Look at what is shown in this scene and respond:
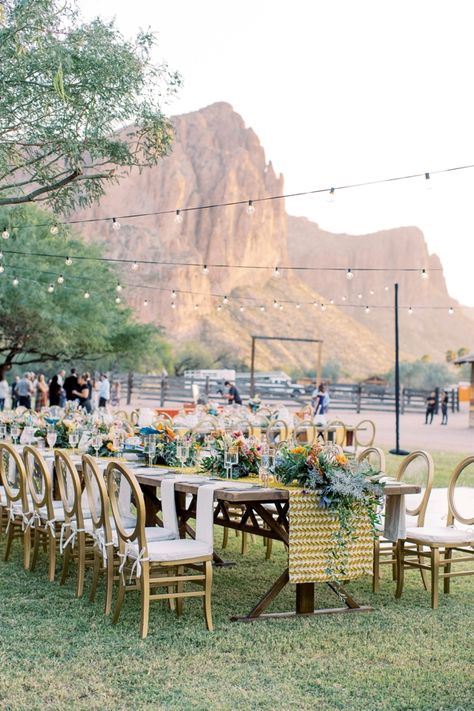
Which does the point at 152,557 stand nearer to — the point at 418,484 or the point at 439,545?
the point at 439,545

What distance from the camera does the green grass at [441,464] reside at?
44.3 ft

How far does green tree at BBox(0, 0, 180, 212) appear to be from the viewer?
932 centimetres

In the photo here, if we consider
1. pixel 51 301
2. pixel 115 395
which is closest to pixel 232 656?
pixel 51 301

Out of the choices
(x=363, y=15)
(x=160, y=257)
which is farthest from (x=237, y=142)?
(x=363, y=15)

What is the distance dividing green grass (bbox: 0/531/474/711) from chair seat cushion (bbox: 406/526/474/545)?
45 centimetres

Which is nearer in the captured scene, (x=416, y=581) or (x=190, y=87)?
(x=416, y=581)

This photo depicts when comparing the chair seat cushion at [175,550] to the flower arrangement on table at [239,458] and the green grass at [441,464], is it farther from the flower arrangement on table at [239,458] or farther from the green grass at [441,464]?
the green grass at [441,464]

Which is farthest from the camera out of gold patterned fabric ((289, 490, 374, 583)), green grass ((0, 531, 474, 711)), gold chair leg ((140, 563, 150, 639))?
gold patterned fabric ((289, 490, 374, 583))

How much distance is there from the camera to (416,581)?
6957 mm

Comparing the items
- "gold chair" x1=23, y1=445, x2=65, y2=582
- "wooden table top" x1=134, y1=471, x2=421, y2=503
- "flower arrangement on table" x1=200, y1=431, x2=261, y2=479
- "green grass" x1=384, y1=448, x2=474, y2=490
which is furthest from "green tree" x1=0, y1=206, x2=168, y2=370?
"wooden table top" x1=134, y1=471, x2=421, y2=503

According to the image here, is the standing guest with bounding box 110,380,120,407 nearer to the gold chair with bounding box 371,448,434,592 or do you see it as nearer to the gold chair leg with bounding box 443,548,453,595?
the gold chair with bounding box 371,448,434,592

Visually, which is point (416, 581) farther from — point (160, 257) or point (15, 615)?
point (160, 257)

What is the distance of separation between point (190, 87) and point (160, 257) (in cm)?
8212

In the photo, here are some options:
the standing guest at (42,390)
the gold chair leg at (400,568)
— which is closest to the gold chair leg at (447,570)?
the gold chair leg at (400,568)
